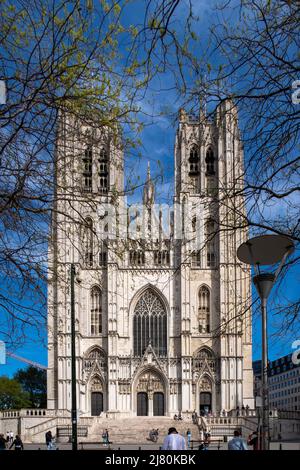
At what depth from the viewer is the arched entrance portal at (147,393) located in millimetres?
48031

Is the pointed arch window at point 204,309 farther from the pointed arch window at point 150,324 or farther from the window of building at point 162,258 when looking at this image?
the window of building at point 162,258

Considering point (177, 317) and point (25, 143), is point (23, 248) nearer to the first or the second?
point (25, 143)

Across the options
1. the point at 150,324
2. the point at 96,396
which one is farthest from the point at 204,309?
the point at 96,396

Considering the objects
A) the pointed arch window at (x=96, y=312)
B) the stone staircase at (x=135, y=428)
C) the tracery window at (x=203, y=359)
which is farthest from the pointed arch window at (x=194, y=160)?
the stone staircase at (x=135, y=428)

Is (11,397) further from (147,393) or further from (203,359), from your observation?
(203,359)

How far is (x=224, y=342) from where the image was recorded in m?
47.7

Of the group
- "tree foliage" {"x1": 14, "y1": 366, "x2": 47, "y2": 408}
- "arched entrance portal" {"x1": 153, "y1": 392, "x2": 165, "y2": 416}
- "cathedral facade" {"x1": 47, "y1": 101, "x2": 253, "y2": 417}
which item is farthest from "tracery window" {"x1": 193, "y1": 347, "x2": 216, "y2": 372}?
"tree foliage" {"x1": 14, "y1": 366, "x2": 47, "y2": 408}

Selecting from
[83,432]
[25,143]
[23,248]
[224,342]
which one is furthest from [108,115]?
[224,342]

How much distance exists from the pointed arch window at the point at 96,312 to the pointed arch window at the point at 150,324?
85.9 inches

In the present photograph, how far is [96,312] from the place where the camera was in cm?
4903

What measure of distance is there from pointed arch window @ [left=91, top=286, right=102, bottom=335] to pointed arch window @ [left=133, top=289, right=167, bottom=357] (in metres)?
2.18

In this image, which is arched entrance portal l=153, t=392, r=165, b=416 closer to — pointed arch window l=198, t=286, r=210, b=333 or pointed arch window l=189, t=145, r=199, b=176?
pointed arch window l=198, t=286, r=210, b=333
